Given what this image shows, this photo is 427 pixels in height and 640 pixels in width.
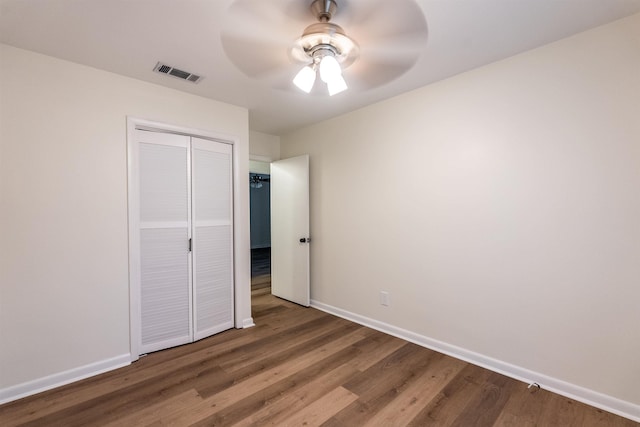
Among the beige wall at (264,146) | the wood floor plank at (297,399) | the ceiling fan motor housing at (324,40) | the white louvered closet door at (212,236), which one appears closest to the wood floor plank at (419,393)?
the wood floor plank at (297,399)

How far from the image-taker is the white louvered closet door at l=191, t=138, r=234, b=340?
9.61 feet

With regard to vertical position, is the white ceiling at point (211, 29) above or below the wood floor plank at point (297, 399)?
above

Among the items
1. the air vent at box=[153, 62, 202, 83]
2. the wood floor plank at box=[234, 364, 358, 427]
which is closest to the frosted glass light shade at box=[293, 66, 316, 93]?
the air vent at box=[153, 62, 202, 83]

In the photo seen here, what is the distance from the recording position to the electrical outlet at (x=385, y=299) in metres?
3.08

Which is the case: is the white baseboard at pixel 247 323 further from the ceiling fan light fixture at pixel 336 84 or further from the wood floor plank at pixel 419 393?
the ceiling fan light fixture at pixel 336 84

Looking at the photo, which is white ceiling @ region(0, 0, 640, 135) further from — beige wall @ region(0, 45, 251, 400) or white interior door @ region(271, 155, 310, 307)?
white interior door @ region(271, 155, 310, 307)

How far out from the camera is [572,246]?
2.00 m

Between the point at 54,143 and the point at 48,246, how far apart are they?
0.79 m

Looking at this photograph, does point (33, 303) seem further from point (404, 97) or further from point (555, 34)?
point (555, 34)

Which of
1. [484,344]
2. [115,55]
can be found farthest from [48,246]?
[484,344]

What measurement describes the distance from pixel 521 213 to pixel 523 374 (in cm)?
124

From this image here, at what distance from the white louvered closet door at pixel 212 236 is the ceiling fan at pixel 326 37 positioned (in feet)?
3.60

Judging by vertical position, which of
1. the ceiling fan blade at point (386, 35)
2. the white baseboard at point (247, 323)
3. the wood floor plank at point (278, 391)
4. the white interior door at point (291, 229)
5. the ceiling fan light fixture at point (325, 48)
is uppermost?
the ceiling fan blade at point (386, 35)

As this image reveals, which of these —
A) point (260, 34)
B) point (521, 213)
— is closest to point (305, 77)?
point (260, 34)
